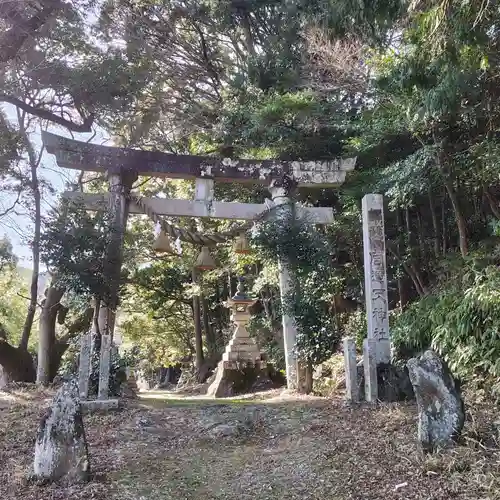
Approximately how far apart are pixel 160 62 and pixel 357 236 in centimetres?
659

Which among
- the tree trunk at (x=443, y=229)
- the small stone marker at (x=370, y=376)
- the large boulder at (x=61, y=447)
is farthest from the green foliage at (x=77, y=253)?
the tree trunk at (x=443, y=229)

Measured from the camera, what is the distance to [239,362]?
408 inches

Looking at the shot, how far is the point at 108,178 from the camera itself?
741 centimetres

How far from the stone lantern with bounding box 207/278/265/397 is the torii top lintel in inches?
141

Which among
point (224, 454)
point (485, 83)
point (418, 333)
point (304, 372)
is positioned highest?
point (485, 83)

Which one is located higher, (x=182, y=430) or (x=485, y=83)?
(x=485, y=83)

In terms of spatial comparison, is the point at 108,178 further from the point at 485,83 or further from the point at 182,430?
the point at 485,83

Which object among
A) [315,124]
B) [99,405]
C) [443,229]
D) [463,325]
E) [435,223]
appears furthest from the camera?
[315,124]

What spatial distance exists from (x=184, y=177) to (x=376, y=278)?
3.52 metres

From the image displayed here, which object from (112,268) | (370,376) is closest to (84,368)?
(112,268)

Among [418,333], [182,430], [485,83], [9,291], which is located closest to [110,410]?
[182,430]

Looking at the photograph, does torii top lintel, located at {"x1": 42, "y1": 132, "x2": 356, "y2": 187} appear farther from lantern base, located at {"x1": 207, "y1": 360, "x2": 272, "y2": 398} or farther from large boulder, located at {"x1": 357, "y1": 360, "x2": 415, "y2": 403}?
lantern base, located at {"x1": 207, "y1": 360, "x2": 272, "y2": 398}

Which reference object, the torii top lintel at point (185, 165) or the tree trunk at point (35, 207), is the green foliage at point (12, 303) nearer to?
the tree trunk at point (35, 207)

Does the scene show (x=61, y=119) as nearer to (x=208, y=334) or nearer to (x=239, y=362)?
(x=239, y=362)
